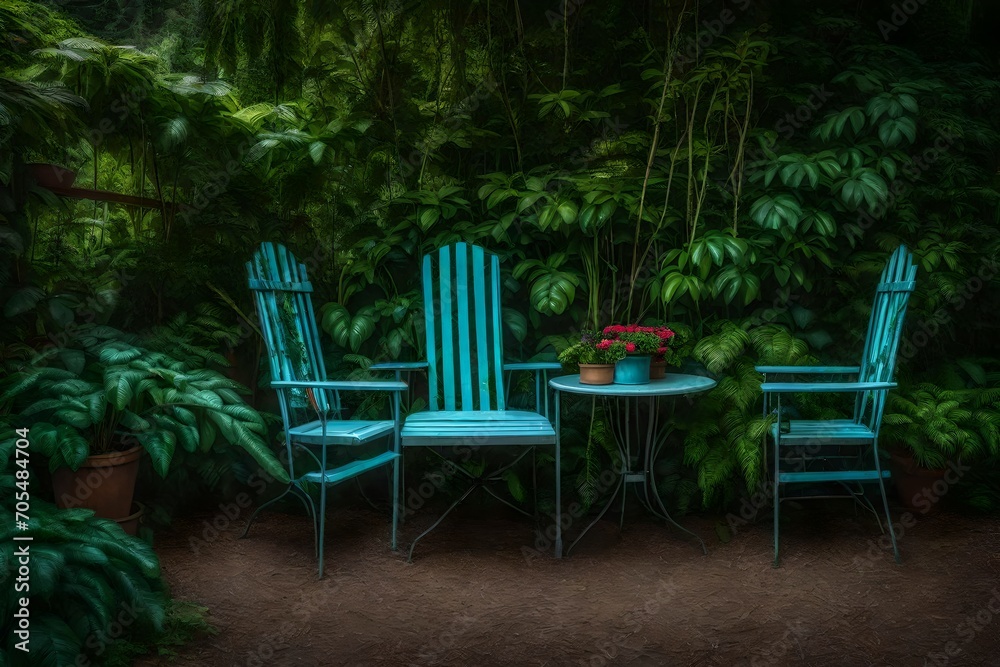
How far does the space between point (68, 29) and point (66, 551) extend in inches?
111

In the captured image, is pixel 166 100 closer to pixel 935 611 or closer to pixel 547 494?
pixel 547 494

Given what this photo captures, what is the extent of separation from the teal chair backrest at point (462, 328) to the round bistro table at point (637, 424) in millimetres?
377

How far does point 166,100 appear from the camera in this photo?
3.39 metres

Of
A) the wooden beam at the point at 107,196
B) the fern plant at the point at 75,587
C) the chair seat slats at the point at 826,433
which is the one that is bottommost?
the fern plant at the point at 75,587

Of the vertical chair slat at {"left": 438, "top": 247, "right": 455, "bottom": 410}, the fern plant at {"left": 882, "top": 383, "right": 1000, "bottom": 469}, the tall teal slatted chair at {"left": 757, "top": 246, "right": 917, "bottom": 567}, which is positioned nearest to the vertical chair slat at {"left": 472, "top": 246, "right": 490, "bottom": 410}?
the vertical chair slat at {"left": 438, "top": 247, "right": 455, "bottom": 410}

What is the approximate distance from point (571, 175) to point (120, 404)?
2305 millimetres

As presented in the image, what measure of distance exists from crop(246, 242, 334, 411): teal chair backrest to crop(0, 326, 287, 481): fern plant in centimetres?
26

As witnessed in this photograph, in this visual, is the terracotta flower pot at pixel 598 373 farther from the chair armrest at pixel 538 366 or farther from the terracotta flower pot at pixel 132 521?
the terracotta flower pot at pixel 132 521

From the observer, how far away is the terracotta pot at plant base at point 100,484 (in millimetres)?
2584

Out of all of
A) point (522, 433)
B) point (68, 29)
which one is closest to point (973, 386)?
point (522, 433)

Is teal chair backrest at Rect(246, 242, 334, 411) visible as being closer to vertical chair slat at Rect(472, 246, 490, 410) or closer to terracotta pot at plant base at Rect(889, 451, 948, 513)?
vertical chair slat at Rect(472, 246, 490, 410)

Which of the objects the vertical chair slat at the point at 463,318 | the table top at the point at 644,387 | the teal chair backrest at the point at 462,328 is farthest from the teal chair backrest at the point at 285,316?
the table top at the point at 644,387

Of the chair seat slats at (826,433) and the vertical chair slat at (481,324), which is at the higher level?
the vertical chair slat at (481,324)

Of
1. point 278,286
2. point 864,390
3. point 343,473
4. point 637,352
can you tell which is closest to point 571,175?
point 637,352
